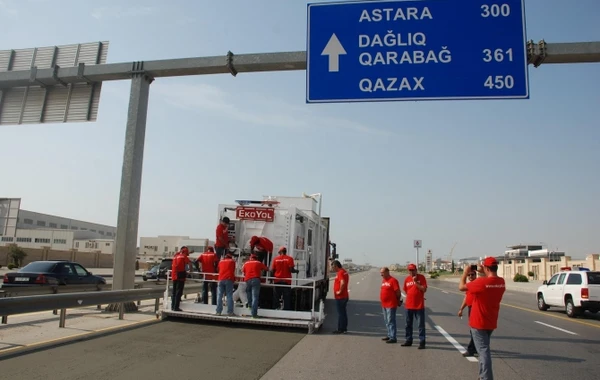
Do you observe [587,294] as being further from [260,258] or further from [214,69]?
[214,69]

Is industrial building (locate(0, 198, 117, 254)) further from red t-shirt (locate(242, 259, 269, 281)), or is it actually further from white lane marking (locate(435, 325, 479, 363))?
white lane marking (locate(435, 325, 479, 363))

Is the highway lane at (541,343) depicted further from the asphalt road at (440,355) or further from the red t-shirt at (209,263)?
the red t-shirt at (209,263)

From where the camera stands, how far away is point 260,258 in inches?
485

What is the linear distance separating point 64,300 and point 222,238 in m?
4.16

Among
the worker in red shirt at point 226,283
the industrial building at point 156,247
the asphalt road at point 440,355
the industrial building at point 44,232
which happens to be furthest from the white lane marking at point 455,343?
the industrial building at point 156,247

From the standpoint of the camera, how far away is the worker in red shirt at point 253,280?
37.2 ft

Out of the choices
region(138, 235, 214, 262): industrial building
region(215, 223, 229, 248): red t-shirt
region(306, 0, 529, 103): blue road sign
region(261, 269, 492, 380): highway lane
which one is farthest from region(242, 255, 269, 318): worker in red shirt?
region(138, 235, 214, 262): industrial building

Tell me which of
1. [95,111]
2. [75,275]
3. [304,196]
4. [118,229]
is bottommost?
[75,275]

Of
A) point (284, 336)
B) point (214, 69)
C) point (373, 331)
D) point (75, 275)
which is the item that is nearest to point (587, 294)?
point (373, 331)

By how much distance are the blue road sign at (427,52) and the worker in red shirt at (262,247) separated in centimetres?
454

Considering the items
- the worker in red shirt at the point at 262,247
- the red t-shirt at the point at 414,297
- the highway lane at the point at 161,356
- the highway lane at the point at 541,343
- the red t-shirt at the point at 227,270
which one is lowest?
the highway lane at the point at 541,343

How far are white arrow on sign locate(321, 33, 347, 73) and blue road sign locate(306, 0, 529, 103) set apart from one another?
2 cm

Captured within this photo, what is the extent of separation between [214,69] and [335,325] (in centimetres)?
752

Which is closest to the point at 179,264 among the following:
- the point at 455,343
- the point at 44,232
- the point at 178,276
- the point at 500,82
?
the point at 178,276
